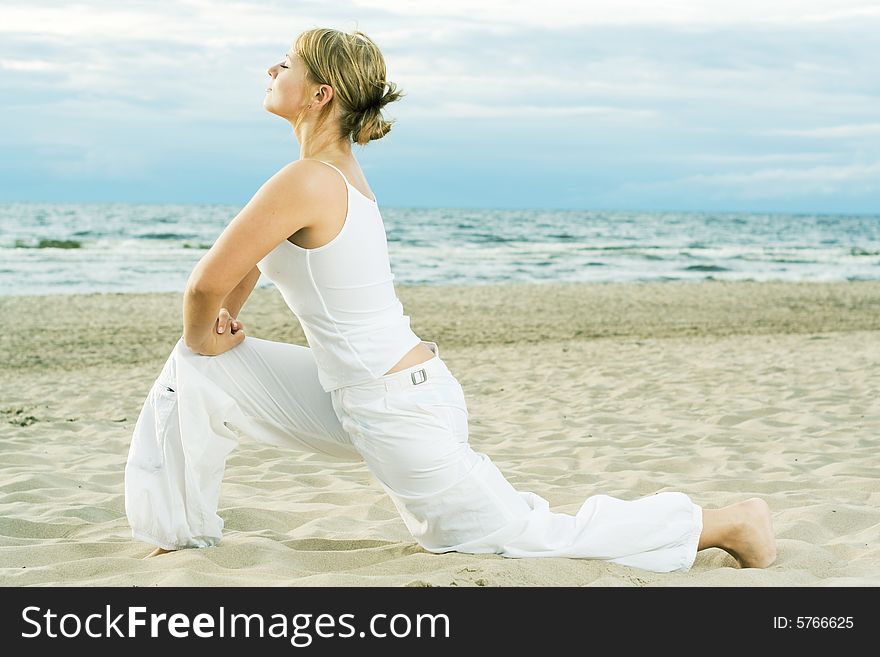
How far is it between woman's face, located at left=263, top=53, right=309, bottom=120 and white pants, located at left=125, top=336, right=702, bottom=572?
31.4 inches

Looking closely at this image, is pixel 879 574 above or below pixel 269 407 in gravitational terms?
below

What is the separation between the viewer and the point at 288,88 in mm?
2961

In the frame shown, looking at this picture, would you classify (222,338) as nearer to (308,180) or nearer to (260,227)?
(260,227)

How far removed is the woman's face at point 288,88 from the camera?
2951 mm

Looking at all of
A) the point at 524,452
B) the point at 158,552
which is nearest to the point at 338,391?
the point at 158,552

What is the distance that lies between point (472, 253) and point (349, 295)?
2828cm

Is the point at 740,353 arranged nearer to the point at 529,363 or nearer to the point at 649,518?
the point at 529,363

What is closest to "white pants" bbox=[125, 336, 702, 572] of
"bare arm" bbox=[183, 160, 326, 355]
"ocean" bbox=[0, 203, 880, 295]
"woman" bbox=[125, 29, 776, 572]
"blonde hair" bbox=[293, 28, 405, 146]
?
"woman" bbox=[125, 29, 776, 572]

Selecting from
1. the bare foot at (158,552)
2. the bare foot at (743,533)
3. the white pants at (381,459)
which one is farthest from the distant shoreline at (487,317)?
the bare foot at (743,533)

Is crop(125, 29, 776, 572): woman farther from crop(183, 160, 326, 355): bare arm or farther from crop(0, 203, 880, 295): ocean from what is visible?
crop(0, 203, 880, 295): ocean

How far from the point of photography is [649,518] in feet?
10.3

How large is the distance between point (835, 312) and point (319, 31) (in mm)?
13508

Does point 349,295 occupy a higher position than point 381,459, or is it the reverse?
point 349,295
